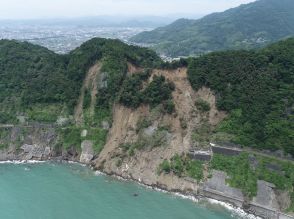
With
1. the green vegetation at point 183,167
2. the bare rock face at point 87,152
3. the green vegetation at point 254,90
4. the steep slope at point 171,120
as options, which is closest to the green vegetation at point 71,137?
the steep slope at point 171,120

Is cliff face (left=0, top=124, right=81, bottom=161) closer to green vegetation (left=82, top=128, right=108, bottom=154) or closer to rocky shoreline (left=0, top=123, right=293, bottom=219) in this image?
rocky shoreline (left=0, top=123, right=293, bottom=219)

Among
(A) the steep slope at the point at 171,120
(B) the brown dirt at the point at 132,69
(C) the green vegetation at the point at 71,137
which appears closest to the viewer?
(A) the steep slope at the point at 171,120

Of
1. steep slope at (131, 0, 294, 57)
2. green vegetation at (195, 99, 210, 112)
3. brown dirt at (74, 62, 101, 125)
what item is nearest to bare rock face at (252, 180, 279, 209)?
green vegetation at (195, 99, 210, 112)

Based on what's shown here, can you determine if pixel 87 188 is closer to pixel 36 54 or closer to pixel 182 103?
pixel 182 103

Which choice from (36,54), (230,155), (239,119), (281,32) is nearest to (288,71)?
(239,119)

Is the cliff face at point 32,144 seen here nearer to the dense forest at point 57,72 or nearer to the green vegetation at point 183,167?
the dense forest at point 57,72

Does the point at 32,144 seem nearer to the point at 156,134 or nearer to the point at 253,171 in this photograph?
the point at 156,134
